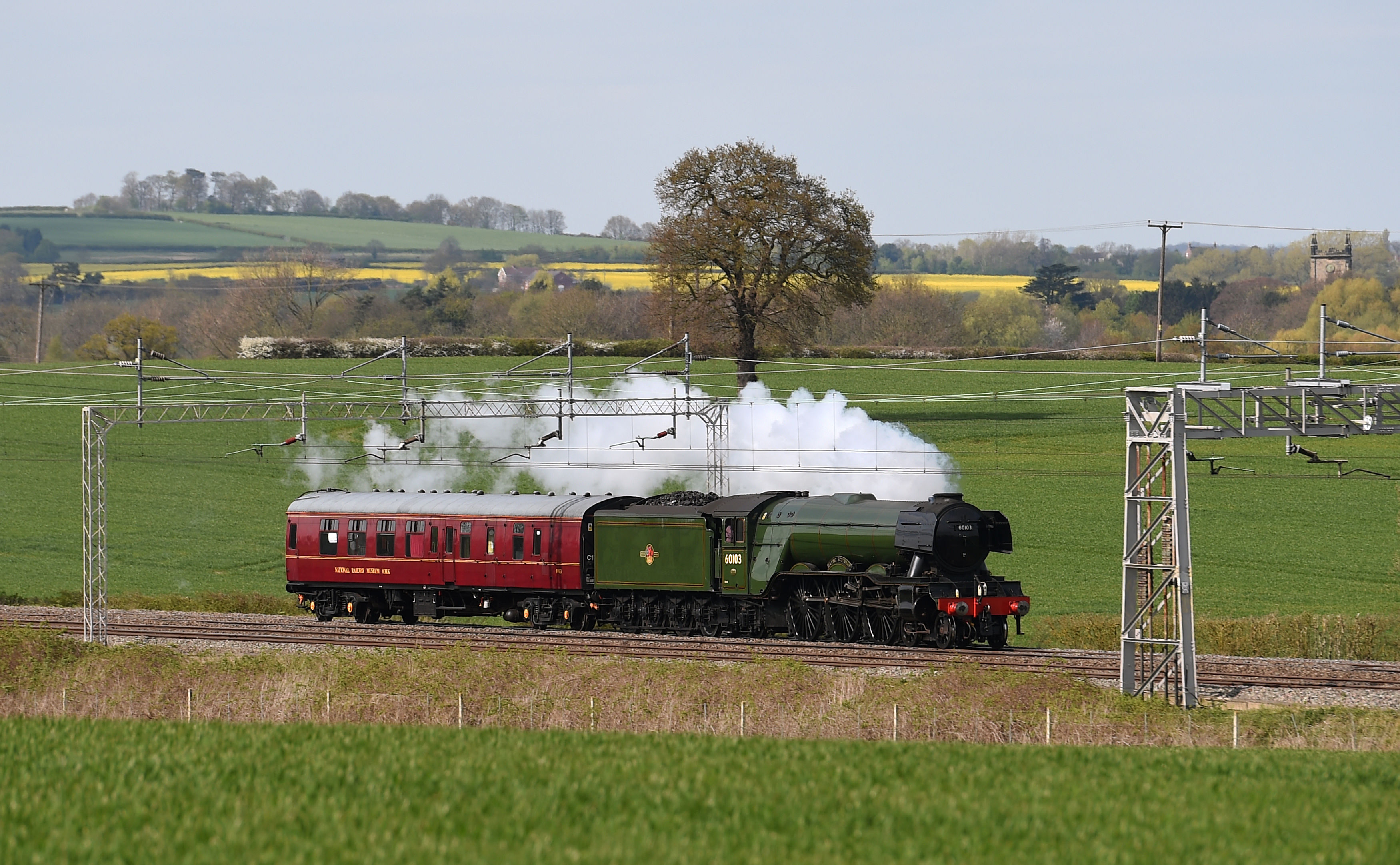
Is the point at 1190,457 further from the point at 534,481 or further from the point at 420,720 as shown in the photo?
the point at 534,481

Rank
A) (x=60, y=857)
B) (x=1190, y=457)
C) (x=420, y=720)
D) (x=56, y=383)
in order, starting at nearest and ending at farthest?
(x=60, y=857) → (x=420, y=720) → (x=1190, y=457) → (x=56, y=383)

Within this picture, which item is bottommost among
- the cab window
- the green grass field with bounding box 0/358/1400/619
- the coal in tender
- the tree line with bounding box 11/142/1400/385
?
the green grass field with bounding box 0/358/1400/619

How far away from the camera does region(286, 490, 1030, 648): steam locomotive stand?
32.9 m

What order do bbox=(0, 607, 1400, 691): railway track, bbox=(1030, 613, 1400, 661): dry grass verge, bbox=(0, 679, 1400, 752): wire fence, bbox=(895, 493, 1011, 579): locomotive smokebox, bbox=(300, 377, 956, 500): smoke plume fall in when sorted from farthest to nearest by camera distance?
bbox=(300, 377, 956, 500): smoke plume < bbox=(1030, 613, 1400, 661): dry grass verge < bbox=(895, 493, 1011, 579): locomotive smokebox < bbox=(0, 607, 1400, 691): railway track < bbox=(0, 679, 1400, 752): wire fence

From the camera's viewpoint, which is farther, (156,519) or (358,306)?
(358,306)

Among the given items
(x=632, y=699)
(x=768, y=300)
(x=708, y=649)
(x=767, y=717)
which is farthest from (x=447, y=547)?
(x=768, y=300)

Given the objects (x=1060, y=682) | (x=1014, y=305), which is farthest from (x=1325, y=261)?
(x=1060, y=682)

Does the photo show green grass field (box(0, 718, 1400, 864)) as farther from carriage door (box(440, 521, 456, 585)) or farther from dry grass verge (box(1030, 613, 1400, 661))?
carriage door (box(440, 521, 456, 585))

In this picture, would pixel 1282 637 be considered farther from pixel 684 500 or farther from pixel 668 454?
pixel 668 454

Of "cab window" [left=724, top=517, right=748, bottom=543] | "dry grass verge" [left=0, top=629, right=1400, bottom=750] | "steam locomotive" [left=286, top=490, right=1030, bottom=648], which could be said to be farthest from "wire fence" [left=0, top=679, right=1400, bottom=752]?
"cab window" [left=724, top=517, right=748, bottom=543]

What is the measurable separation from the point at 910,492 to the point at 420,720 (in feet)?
108

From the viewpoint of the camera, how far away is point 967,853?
42.4 ft

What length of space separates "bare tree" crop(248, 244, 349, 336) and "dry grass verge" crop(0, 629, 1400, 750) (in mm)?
92416

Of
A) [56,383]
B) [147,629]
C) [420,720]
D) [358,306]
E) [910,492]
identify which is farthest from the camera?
[358,306]
